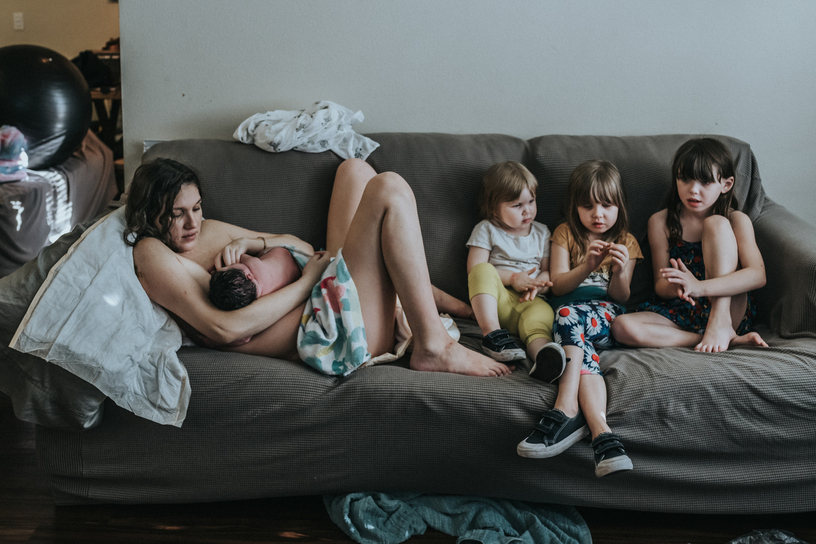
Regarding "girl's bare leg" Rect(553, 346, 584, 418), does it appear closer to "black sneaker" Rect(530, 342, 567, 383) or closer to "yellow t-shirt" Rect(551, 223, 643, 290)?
"black sneaker" Rect(530, 342, 567, 383)

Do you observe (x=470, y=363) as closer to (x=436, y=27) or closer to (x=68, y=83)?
(x=436, y=27)

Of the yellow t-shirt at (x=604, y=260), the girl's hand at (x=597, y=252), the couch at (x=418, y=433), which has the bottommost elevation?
the couch at (x=418, y=433)

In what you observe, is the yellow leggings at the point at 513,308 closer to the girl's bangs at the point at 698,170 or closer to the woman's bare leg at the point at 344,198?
the woman's bare leg at the point at 344,198

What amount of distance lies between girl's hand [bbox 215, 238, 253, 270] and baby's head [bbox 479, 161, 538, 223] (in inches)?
29.0

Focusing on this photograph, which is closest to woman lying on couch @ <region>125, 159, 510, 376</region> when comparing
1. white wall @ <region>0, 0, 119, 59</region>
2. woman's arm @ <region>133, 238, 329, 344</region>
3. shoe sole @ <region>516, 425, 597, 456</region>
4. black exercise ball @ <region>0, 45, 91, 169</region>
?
woman's arm @ <region>133, 238, 329, 344</region>

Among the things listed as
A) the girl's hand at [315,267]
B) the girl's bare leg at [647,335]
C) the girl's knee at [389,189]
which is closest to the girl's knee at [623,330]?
the girl's bare leg at [647,335]

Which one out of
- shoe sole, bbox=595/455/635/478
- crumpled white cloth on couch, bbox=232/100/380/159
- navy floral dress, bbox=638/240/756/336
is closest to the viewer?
shoe sole, bbox=595/455/635/478

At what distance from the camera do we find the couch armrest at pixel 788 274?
1.58 metres

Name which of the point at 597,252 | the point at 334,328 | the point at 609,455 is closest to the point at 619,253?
the point at 597,252

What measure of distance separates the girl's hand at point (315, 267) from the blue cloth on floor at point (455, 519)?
1.80ft

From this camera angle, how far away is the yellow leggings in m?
1.63

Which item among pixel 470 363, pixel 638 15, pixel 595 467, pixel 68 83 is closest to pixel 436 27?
pixel 638 15

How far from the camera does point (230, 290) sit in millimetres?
1408

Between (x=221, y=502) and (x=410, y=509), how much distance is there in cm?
49
